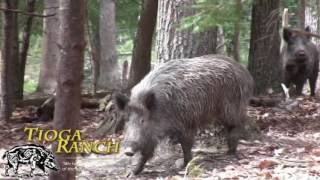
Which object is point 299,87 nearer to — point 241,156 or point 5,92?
point 241,156

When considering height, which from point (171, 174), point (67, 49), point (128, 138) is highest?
point (67, 49)

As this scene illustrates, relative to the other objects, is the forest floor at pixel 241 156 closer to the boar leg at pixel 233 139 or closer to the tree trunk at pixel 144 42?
the boar leg at pixel 233 139

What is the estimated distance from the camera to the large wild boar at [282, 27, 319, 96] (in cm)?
1171

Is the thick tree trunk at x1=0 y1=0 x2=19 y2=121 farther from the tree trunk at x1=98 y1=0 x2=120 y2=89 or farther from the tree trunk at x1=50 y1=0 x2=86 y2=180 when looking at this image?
the tree trunk at x1=98 y1=0 x2=120 y2=89

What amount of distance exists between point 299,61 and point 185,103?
6.03m

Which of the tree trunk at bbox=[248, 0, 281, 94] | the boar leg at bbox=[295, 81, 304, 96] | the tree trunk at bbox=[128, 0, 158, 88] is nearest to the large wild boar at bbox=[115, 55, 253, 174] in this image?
the tree trunk at bbox=[128, 0, 158, 88]

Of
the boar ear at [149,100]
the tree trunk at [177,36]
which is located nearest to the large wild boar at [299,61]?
the tree trunk at [177,36]

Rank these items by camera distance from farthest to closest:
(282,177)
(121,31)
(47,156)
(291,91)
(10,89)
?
(121,31), (291,91), (10,89), (282,177), (47,156)

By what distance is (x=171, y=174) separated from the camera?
6246mm

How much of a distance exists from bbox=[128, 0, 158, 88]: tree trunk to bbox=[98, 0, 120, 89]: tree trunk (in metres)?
9.30

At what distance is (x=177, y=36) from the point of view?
26.1 ft

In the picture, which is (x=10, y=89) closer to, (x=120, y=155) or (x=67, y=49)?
(x=120, y=155)

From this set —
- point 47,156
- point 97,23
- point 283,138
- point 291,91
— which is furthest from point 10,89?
point 97,23

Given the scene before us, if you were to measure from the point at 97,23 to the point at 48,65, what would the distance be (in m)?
5.18
